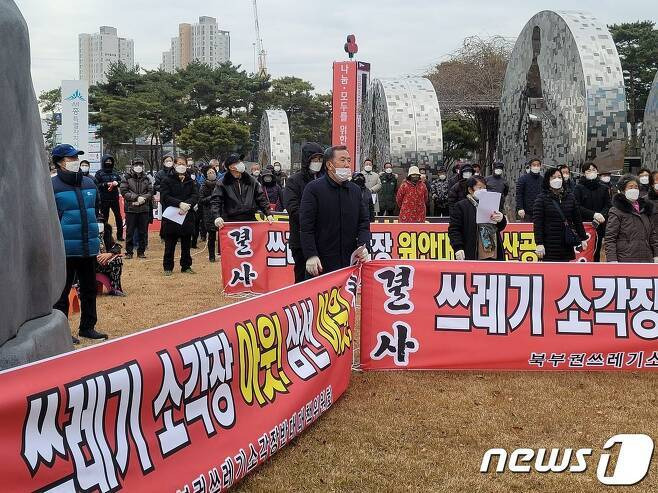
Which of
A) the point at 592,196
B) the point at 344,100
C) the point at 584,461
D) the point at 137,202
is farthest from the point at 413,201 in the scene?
the point at 344,100

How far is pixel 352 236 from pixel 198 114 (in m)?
44.7

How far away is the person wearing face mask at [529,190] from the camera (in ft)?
39.9

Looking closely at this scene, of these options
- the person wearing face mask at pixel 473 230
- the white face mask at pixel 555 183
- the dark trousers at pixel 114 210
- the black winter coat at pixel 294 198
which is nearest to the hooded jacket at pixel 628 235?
the white face mask at pixel 555 183

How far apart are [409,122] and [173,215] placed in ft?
36.6

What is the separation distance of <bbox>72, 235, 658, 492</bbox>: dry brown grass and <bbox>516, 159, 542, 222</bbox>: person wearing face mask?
21.0 feet

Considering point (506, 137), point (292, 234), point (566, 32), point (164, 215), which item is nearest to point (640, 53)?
point (506, 137)

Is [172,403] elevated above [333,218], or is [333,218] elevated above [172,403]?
[333,218]

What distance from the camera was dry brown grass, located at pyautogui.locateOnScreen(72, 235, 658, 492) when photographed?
4.00 meters

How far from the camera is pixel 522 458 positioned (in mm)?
4367

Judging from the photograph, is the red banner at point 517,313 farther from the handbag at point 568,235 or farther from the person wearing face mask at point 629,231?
the person wearing face mask at point 629,231

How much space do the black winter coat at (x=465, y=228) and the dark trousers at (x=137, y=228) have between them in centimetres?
772

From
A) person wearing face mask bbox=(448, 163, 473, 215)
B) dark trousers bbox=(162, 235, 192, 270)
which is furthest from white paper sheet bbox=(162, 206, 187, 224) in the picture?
person wearing face mask bbox=(448, 163, 473, 215)

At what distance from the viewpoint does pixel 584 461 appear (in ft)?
14.1

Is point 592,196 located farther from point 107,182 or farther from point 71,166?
point 107,182
